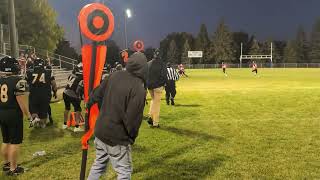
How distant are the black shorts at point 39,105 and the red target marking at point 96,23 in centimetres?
761

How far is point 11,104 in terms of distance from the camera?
25.6 feet

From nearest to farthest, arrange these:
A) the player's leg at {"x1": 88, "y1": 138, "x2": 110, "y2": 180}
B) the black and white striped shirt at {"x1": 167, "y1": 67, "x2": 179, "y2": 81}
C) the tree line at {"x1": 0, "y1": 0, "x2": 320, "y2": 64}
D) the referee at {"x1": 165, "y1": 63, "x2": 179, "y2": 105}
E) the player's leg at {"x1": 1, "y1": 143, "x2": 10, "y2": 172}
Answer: the player's leg at {"x1": 88, "y1": 138, "x2": 110, "y2": 180}
the player's leg at {"x1": 1, "y1": 143, "x2": 10, "y2": 172}
the referee at {"x1": 165, "y1": 63, "x2": 179, "y2": 105}
the black and white striped shirt at {"x1": 167, "y1": 67, "x2": 179, "y2": 81}
the tree line at {"x1": 0, "y1": 0, "x2": 320, "y2": 64}

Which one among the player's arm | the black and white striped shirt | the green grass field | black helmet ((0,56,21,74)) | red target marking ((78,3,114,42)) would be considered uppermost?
red target marking ((78,3,114,42))

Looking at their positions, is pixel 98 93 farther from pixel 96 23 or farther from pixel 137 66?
pixel 96 23

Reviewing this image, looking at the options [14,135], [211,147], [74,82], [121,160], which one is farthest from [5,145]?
[74,82]

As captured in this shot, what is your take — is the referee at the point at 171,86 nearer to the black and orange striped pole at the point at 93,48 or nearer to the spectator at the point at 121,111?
the black and orange striped pole at the point at 93,48

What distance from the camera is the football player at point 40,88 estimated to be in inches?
519

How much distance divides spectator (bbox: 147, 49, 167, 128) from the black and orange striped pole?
6705 mm

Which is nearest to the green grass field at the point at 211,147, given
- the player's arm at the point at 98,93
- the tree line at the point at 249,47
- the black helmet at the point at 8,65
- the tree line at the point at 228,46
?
the black helmet at the point at 8,65

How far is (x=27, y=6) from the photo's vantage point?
5853 centimetres

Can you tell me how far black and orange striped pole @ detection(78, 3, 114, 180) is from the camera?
6141 millimetres

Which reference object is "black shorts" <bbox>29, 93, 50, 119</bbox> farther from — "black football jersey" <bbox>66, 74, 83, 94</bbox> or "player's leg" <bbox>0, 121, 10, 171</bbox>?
"player's leg" <bbox>0, 121, 10, 171</bbox>

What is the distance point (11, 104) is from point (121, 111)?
10.1 feet

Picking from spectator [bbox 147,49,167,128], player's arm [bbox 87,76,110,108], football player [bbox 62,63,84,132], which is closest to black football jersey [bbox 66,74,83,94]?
football player [bbox 62,63,84,132]
